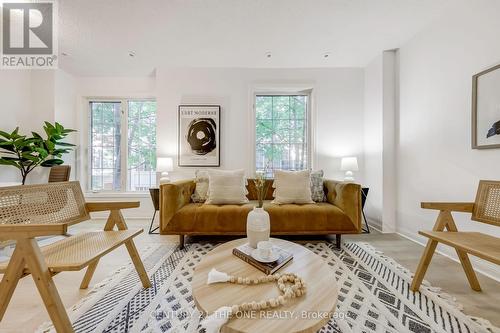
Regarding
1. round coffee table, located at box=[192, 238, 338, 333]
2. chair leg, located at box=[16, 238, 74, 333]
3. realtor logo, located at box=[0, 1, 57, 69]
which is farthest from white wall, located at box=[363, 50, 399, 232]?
realtor logo, located at box=[0, 1, 57, 69]

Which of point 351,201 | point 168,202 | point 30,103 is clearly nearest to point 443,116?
point 351,201

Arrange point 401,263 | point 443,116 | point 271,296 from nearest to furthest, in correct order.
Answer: point 271,296
point 401,263
point 443,116

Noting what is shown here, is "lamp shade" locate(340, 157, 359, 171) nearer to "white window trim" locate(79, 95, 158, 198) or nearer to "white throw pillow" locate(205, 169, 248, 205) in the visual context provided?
"white throw pillow" locate(205, 169, 248, 205)

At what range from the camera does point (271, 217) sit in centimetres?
225

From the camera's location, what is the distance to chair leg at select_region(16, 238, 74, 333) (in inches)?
38.2

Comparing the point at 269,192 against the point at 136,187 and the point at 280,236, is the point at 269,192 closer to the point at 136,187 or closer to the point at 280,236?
the point at 280,236

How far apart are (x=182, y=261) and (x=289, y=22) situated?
8.71ft

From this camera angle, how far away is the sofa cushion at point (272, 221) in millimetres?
2229

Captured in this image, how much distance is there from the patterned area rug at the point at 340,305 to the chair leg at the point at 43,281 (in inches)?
9.6

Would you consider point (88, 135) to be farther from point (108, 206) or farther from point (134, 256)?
point (134, 256)

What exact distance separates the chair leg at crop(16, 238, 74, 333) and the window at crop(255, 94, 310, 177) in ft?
9.18

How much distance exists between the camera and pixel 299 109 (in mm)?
3557

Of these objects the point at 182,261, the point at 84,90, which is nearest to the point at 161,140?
the point at 84,90

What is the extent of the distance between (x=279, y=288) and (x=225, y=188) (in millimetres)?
1678
